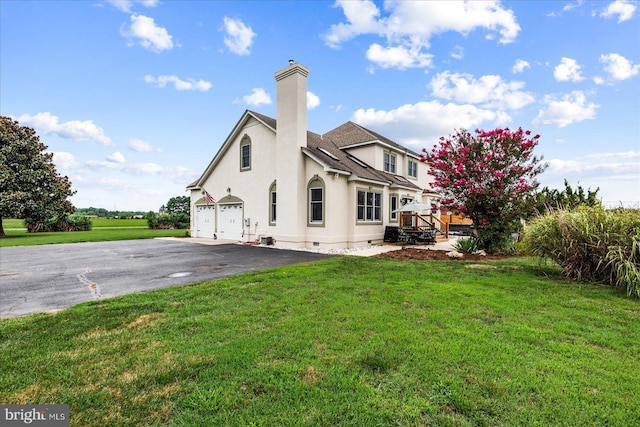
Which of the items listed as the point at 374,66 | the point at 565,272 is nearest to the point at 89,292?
the point at 565,272

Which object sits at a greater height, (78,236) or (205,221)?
(205,221)

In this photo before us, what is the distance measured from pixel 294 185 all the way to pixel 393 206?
7.31m

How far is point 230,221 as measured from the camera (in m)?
19.2

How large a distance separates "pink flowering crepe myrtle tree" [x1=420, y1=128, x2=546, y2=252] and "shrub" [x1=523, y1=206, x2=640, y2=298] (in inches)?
157

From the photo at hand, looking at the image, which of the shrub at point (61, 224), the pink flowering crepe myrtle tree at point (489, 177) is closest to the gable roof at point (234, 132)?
the pink flowering crepe myrtle tree at point (489, 177)

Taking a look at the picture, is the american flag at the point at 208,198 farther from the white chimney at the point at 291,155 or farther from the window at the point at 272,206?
the white chimney at the point at 291,155

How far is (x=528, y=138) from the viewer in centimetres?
1147

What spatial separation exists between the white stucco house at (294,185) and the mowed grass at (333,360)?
29.9ft

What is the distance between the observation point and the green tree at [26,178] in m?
22.0

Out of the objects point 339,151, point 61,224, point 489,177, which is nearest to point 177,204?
point 61,224

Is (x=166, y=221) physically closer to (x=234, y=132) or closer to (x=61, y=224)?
(x=61, y=224)

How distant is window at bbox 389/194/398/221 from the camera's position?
1828cm

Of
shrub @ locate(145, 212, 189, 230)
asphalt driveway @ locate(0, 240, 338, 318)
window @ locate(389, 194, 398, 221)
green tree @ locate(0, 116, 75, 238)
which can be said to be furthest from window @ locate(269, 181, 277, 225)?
shrub @ locate(145, 212, 189, 230)

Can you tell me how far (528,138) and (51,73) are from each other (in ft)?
76.3
